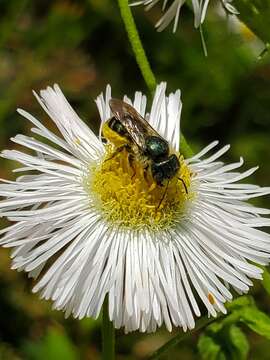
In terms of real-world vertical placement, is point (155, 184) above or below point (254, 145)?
above

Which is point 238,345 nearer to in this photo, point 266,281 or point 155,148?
point 266,281

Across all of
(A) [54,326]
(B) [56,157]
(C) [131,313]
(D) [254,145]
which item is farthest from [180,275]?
(D) [254,145]

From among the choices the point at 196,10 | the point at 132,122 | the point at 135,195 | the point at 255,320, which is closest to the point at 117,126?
the point at 132,122

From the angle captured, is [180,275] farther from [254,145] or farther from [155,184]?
[254,145]

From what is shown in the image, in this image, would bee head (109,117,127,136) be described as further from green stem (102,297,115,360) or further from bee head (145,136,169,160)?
green stem (102,297,115,360)

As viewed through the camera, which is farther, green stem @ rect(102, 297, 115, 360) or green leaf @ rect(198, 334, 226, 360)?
green leaf @ rect(198, 334, 226, 360)

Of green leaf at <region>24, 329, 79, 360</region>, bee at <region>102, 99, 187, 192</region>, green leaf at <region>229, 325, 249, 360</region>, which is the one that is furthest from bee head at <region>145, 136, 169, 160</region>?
green leaf at <region>24, 329, 79, 360</region>
